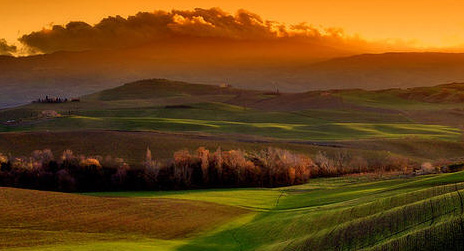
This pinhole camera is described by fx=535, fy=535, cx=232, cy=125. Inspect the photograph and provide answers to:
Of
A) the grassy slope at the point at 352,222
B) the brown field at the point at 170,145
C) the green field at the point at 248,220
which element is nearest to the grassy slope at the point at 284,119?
the brown field at the point at 170,145

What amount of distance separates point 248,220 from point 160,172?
2919 cm

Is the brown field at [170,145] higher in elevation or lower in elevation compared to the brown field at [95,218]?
higher

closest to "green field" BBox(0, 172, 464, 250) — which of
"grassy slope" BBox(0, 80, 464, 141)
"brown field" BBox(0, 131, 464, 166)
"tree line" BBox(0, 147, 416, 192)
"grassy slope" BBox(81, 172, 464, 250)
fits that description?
"grassy slope" BBox(81, 172, 464, 250)

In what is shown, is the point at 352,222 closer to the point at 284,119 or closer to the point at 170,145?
the point at 170,145

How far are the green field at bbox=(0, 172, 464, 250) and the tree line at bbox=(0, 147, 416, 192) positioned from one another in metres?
14.1

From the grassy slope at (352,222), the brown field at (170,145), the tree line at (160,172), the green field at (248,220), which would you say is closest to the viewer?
the grassy slope at (352,222)

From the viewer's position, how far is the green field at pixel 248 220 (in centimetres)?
2380

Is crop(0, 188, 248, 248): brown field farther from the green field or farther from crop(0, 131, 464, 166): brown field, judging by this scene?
crop(0, 131, 464, 166): brown field

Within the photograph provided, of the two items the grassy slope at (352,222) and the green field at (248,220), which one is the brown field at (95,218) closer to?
the green field at (248,220)

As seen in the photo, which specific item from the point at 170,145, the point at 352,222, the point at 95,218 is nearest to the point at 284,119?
the point at 170,145

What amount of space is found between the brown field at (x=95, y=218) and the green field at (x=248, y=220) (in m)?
0.07

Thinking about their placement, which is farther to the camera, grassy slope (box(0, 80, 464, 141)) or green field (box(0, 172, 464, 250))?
grassy slope (box(0, 80, 464, 141))

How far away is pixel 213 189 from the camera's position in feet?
216

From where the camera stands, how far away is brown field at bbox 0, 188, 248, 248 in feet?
112
